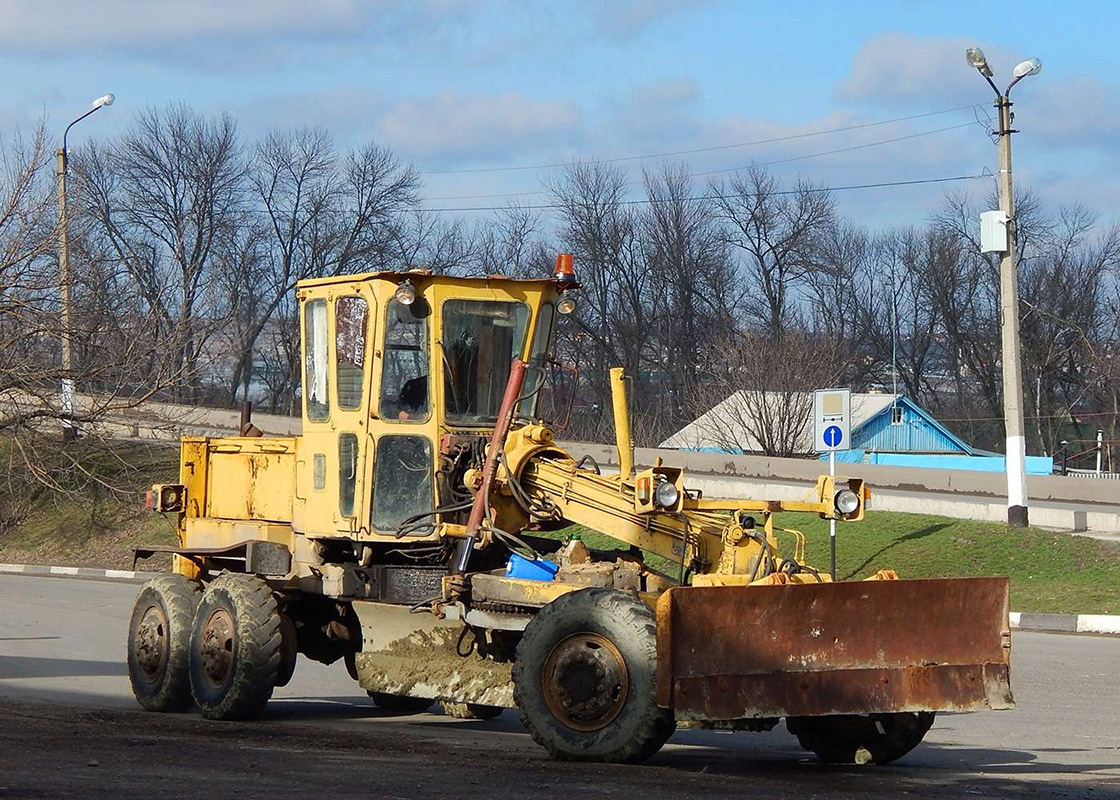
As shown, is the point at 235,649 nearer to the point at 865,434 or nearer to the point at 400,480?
the point at 400,480

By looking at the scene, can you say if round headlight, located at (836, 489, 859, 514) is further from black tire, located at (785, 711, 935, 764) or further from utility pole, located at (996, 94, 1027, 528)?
utility pole, located at (996, 94, 1027, 528)

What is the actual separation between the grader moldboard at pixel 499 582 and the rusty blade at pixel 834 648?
0.04 feet

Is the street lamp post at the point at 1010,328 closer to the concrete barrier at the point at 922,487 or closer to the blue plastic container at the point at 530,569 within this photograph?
the concrete barrier at the point at 922,487

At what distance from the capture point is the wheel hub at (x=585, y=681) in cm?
858

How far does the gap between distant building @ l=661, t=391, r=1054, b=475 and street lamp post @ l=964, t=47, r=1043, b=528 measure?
16173 mm

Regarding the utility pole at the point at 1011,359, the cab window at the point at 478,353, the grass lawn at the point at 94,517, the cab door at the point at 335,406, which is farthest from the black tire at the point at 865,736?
the grass lawn at the point at 94,517

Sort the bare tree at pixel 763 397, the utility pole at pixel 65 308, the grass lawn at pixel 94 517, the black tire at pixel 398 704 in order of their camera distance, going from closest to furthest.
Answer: the black tire at pixel 398 704 → the utility pole at pixel 65 308 → the grass lawn at pixel 94 517 → the bare tree at pixel 763 397

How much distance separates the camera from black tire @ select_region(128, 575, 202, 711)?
39.3 feet

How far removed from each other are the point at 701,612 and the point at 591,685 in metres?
0.77

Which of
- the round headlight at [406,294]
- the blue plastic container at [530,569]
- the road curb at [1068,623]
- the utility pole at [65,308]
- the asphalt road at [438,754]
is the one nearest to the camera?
the asphalt road at [438,754]

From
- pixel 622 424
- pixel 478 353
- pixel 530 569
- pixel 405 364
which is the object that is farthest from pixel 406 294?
pixel 530 569

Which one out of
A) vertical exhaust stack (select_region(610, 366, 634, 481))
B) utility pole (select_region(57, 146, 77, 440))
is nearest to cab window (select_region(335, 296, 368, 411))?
vertical exhaust stack (select_region(610, 366, 634, 481))

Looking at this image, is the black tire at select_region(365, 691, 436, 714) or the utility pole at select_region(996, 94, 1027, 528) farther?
the utility pole at select_region(996, 94, 1027, 528)

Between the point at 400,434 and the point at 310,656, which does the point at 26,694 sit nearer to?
the point at 310,656
